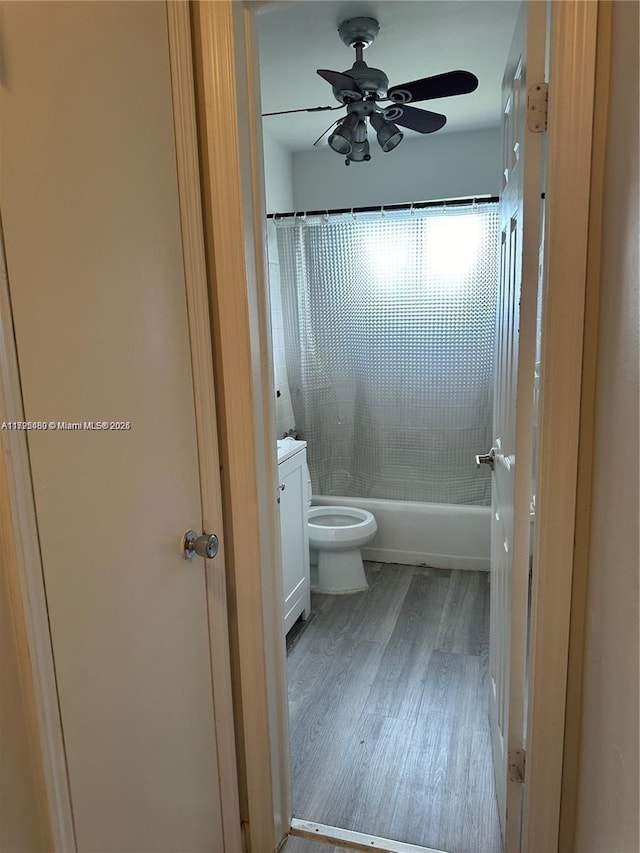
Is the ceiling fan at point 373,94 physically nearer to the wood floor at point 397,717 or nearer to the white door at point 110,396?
the white door at point 110,396

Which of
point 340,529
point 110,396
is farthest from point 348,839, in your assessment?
point 340,529

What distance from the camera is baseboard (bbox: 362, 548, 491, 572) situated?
136 inches

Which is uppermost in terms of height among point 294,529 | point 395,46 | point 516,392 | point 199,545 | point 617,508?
point 395,46

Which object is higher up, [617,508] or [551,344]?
[551,344]

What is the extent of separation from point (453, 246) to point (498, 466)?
187 cm

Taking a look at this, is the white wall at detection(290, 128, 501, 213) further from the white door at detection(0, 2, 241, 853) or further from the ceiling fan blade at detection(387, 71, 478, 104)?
the white door at detection(0, 2, 241, 853)

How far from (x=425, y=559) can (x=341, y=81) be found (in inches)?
100

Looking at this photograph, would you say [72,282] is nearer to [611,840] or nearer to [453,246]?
Result: [611,840]

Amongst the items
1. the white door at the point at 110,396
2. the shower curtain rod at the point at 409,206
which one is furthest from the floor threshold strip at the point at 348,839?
the shower curtain rod at the point at 409,206

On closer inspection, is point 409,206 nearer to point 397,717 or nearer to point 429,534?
point 429,534

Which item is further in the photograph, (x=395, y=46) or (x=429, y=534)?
(x=429, y=534)

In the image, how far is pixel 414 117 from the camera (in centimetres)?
251

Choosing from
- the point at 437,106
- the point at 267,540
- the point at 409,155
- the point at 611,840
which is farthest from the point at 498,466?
the point at 409,155

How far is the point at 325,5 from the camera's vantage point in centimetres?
204
